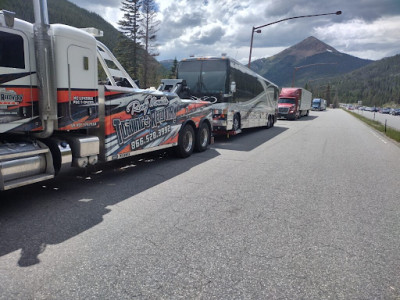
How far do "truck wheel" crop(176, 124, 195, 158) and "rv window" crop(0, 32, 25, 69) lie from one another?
425cm

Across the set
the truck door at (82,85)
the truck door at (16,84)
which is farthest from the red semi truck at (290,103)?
the truck door at (16,84)

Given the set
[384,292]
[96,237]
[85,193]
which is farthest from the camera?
[85,193]

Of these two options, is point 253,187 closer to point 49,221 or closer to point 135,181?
point 135,181

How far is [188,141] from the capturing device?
848cm

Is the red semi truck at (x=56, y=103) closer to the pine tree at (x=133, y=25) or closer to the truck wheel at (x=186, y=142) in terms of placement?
the truck wheel at (x=186, y=142)

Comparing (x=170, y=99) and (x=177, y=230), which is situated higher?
(x=170, y=99)

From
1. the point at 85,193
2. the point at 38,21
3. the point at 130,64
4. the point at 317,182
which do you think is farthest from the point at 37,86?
the point at 130,64

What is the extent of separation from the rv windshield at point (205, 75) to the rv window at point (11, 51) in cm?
793

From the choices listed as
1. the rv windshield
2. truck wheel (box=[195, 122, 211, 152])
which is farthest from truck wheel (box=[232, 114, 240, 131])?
truck wheel (box=[195, 122, 211, 152])

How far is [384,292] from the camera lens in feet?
8.41

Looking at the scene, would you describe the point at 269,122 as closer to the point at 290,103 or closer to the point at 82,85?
the point at 290,103

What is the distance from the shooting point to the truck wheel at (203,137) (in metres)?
8.82

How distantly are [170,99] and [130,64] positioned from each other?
4109 cm

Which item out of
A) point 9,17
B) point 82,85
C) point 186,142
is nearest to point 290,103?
point 186,142
